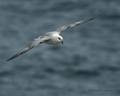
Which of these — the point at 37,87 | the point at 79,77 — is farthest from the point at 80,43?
the point at 37,87

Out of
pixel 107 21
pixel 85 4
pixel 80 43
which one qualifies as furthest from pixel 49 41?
pixel 85 4

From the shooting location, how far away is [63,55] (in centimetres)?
2939

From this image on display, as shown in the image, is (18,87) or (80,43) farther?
(80,43)

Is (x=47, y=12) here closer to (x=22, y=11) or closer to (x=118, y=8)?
(x=22, y=11)

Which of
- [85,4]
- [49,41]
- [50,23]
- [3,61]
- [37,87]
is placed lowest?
[49,41]

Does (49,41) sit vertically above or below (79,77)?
below

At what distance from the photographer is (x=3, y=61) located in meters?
28.7

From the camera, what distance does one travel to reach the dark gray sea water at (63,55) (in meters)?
27.4

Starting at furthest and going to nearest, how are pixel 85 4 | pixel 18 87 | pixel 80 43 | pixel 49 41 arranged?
pixel 85 4, pixel 80 43, pixel 18 87, pixel 49 41

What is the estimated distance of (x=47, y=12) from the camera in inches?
1319

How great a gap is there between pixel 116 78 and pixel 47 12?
845 centimetres

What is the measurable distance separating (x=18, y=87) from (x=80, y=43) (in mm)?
5419

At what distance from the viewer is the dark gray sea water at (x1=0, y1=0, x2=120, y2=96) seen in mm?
27438

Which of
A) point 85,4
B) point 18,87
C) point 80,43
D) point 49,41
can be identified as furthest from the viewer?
point 85,4
